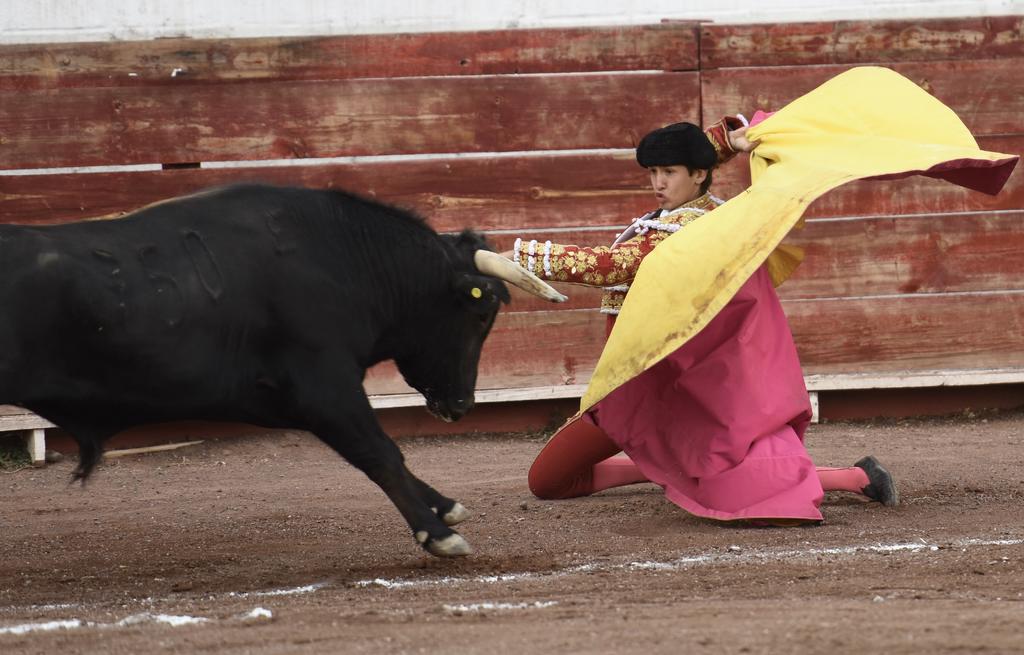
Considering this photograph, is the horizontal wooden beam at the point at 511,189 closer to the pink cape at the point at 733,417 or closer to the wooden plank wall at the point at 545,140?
the wooden plank wall at the point at 545,140

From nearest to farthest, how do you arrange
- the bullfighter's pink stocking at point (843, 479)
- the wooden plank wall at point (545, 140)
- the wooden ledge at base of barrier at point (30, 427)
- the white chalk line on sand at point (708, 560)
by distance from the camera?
1. the white chalk line on sand at point (708, 560)
2. the bullfighter's pink stocking at point (843, 479)
3. the wooden ledge at base of barrier at point (30, 427)
4. the wooden plank wall at point (545, 140)

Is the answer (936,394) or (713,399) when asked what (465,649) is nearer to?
(713,399)

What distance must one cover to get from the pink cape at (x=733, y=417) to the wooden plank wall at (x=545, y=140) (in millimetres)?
2193

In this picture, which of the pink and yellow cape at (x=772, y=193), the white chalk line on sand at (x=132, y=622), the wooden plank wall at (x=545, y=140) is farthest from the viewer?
the wooden plank wall at (x=545, y=140)

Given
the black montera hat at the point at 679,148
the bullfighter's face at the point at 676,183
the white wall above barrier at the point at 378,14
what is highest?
the white wall above barrier at the point at 378,14

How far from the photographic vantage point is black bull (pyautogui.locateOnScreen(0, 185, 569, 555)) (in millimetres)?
3377

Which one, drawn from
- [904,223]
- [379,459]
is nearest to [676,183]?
[379,459]

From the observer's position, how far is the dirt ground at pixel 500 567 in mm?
2867

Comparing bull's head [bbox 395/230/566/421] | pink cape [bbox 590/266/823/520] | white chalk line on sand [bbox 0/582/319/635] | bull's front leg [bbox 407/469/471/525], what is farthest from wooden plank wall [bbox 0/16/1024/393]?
white chalk line on sand [bbox 0/582/319/635]

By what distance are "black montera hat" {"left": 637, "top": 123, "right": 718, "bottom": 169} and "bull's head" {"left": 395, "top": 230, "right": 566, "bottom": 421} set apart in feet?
1.95

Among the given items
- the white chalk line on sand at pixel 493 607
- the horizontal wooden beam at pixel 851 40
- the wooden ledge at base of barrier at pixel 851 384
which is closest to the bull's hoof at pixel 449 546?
the white chalk line on sand at pixel 493 607

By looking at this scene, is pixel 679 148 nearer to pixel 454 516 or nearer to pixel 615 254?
pixel 615 254

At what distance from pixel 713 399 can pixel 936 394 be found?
116 inches

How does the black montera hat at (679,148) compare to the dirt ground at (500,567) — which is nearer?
the dirt ground at (500,567)
